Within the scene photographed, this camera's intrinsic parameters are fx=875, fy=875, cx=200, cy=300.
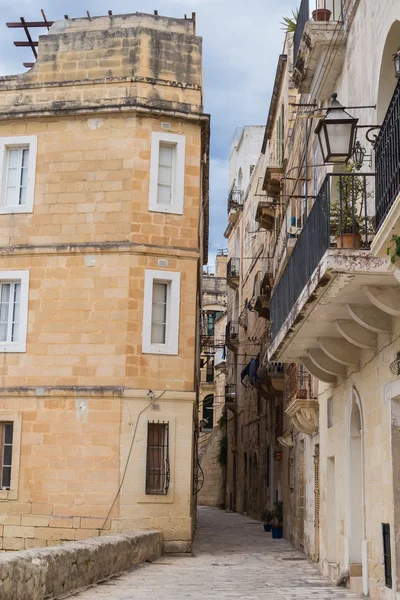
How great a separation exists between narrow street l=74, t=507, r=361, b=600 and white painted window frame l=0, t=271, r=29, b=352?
5645 mm

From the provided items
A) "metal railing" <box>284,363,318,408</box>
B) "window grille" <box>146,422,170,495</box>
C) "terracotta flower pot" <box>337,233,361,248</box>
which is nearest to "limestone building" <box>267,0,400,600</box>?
"terracotta flower pot" <box>337,233,361,248</box>

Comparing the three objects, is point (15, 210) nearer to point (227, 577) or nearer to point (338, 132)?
point (227, 577)

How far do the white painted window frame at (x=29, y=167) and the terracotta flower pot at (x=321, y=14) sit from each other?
820 cm

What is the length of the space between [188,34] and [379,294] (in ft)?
44.1

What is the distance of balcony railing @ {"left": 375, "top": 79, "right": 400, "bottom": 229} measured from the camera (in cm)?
786

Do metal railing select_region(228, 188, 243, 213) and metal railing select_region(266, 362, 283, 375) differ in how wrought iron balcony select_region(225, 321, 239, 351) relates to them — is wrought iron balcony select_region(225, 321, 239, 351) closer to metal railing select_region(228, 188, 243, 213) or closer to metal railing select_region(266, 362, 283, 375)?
metal railing select_region(228, 188, 243, 213)

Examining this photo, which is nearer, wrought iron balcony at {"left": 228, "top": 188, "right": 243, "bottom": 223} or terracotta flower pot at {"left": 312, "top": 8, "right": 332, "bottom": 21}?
terracotta flower pot at {"left": 312, "top": 8, "right": 332, "bottom": 21}

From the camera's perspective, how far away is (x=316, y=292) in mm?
9500

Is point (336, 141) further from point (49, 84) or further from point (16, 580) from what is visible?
point (49, 84)

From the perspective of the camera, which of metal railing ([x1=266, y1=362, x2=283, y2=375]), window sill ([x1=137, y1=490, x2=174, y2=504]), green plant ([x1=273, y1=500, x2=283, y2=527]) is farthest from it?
metal railing ([x1=266, y1=362, x2=283, y2=375])

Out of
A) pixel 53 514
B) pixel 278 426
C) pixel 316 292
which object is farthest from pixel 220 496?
pixel 316 292

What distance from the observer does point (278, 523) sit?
81.1 feet

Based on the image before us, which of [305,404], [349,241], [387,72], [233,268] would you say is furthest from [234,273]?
[349,241]

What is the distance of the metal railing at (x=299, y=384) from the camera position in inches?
715
